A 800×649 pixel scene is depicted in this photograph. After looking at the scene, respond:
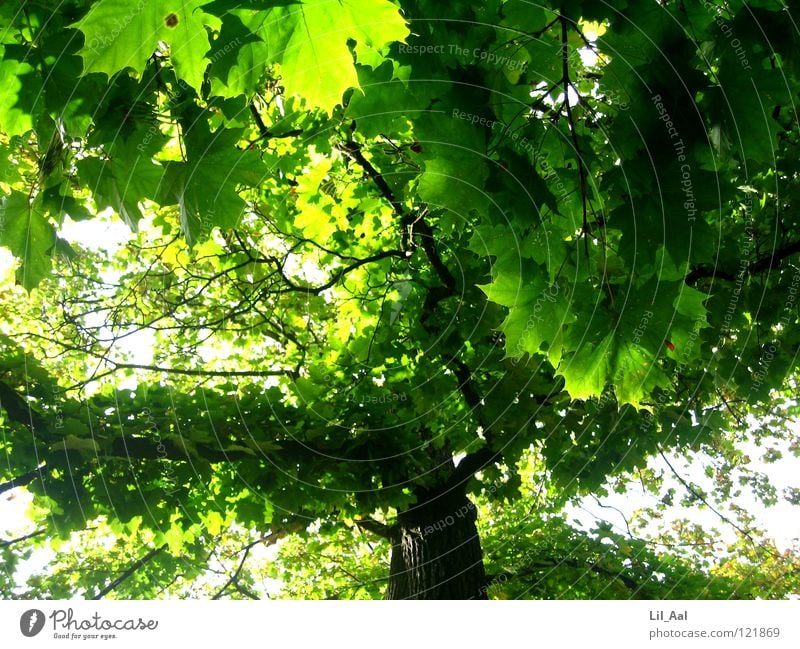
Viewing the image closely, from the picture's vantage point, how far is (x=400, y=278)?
525 cm

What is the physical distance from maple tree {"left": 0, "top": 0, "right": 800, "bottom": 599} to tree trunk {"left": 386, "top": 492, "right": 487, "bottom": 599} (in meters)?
0.03

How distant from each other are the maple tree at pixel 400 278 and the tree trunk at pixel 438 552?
1.1 inches

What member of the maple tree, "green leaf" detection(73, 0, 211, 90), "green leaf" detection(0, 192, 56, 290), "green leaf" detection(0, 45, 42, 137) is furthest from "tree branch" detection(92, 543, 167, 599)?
"green leaf" detection(73, 0, 211, 90)

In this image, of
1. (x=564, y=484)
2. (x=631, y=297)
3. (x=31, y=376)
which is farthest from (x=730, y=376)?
(x=31, y=376)

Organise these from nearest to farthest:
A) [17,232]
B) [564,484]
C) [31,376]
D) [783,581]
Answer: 1. [17,232]
2. [31,376]
3. [564,484]
4. [783,581]

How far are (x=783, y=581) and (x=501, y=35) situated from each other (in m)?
6.66

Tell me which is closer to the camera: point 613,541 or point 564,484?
point 564,484

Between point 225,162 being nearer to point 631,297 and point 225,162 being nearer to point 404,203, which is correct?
point 631,297

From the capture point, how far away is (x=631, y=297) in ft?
7.27

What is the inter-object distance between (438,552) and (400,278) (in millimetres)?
2547

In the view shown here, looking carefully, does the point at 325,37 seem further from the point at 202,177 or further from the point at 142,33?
the point at 202,177

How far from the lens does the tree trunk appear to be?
17.5 ft

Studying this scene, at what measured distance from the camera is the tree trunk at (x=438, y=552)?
17.5 ft

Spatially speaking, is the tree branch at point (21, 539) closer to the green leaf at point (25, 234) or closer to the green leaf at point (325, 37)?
the green leaf at point (25, 234)
